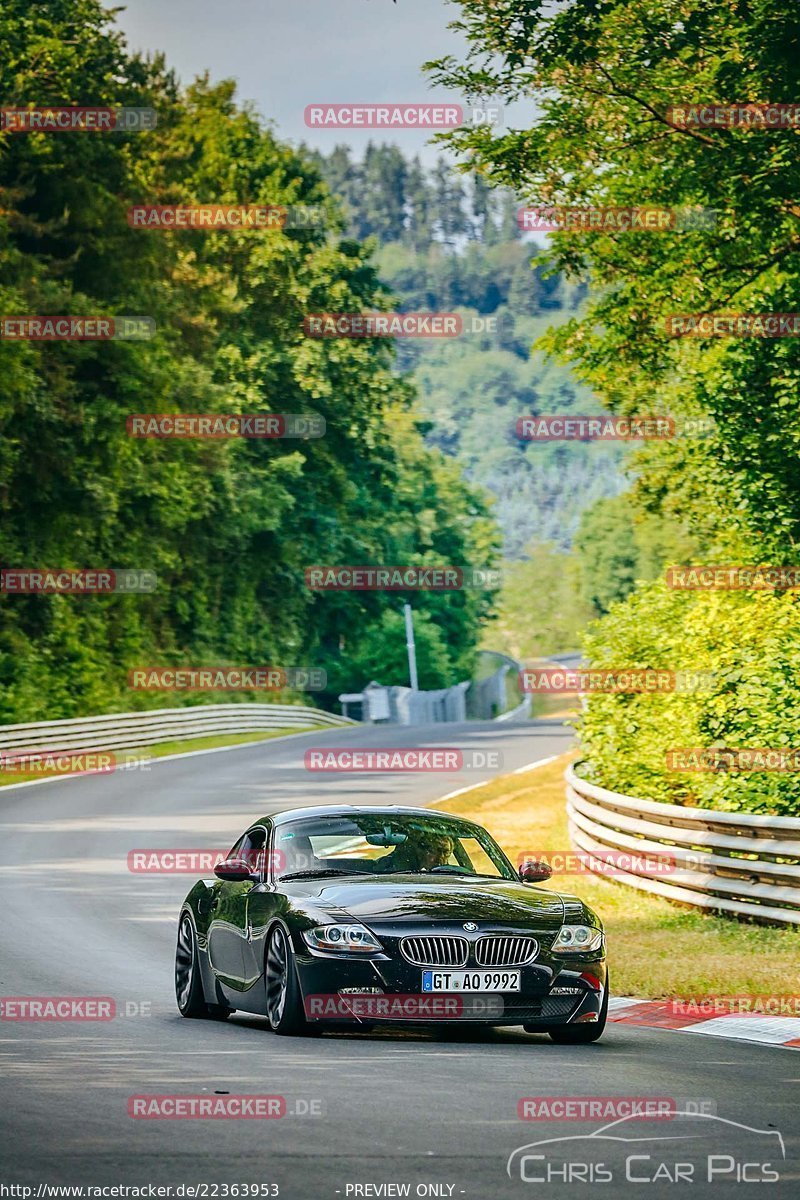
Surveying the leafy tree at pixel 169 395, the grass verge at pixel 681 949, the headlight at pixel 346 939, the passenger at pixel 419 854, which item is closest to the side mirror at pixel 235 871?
the passenger at pixel 419 854

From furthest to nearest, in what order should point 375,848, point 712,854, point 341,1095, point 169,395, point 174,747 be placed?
point 169,395 < point 174,747 < point 712,854 < point 375,848 < point 341,1095

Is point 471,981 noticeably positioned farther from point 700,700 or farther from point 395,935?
point 700,700

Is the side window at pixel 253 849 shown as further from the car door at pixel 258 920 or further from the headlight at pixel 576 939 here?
the headlight at pixel 576 939

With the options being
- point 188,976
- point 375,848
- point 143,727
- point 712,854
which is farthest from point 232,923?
point 143,727

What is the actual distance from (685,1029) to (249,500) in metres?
54.2

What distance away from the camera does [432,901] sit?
991cm

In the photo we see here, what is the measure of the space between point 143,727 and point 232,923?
119 feet

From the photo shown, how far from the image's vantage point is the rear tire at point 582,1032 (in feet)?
33.2

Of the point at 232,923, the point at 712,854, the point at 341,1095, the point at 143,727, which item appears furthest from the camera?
the point at 143,727

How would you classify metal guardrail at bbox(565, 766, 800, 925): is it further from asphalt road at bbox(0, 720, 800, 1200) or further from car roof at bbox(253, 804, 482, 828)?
car roof at bbox(253, 804, 482, 828)

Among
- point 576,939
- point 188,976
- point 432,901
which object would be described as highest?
point 432,901

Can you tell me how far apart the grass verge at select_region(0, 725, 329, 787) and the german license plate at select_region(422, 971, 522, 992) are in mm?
27569

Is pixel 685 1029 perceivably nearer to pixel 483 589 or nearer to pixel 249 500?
pixel 249 500

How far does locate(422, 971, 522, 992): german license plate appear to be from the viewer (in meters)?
9.57
